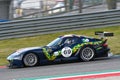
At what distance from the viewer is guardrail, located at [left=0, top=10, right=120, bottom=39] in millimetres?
18047

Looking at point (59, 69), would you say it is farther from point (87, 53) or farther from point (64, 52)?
point (87, 53)

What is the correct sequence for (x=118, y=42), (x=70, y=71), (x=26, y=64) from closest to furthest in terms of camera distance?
(x=70, y=71) → (x=26, y=64) → (x=118, y=42)

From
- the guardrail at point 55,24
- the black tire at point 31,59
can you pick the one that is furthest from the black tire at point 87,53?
the guardrail at point 55,24

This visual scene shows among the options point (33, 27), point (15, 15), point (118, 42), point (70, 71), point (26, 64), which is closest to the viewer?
point (70, 71)

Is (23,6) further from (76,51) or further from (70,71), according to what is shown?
(70,71)

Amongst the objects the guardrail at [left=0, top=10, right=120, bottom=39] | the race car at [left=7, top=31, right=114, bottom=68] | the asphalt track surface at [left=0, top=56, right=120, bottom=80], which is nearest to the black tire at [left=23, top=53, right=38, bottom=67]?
the race car at [left=7, top=31, right=114, bottom=68]

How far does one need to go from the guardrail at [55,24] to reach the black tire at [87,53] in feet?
18.5

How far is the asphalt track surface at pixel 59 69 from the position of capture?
10562 millimetres

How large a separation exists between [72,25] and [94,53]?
5919 millimetres

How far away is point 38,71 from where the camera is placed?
36.8ft

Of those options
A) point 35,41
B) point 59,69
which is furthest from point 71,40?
point 35,41

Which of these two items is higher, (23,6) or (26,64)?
(23,6)

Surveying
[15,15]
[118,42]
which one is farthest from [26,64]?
[15,15]

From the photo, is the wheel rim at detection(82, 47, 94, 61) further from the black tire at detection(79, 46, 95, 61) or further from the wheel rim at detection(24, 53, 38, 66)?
the wheel rim at detection(24, 53, 38, 66)
